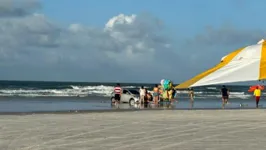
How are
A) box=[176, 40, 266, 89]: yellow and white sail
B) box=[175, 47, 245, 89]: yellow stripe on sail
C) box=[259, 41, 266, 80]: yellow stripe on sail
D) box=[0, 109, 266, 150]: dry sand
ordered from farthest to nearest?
box=[0, 109, 266, 150]: dry sand, box=[175, 47, 245, 89]: yellow stripe on sail, box=[176, 40, 266, 89]: yellow and white sail, box=[259, 41, 266, 80]: yellow stripe on sail

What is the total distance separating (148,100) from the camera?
38.1 meters

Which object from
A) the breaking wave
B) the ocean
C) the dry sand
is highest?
the breaking wave

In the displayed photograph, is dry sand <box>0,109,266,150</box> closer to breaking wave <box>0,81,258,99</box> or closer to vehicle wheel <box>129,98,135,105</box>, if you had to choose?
vehicle wheel <box>129,98,135,105</box>

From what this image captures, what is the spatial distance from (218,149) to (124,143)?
224cm

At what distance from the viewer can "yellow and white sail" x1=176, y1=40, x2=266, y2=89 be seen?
648 cm

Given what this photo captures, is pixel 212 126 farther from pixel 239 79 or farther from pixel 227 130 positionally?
pixel 239 79

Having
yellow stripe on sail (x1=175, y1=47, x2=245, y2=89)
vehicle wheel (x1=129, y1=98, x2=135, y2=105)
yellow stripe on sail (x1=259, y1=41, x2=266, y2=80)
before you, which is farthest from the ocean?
yellow stripe on sail (x1=259, y1=41, x2=266, y2=80)

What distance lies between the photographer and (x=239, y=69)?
664 centimetres

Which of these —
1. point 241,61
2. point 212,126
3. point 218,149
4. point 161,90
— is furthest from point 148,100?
point 241,61

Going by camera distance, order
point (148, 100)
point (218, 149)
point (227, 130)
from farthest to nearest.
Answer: point (148, 100), point (227, 130), point (218, 149)

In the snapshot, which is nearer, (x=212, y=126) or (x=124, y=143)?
(x=124, y=143)

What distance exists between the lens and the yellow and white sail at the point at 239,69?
648 cm

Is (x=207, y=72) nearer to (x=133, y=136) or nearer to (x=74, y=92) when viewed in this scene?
(x=133, y=136)

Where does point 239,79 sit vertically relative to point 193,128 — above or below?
above
